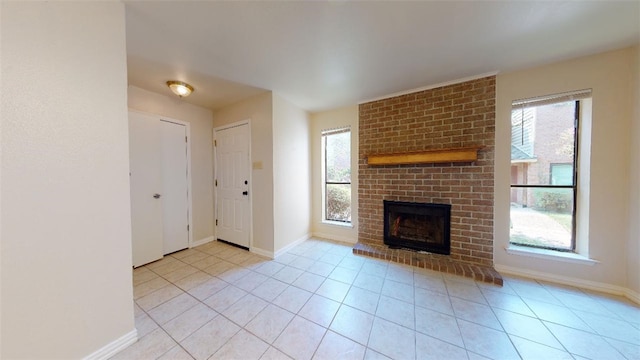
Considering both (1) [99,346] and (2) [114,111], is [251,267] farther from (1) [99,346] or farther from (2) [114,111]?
(2) [114,111]

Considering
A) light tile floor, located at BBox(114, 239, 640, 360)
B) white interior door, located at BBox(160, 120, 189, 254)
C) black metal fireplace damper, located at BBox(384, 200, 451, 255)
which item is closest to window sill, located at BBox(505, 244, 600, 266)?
light tile floor, located at BBox(114, 239, 640, 360)

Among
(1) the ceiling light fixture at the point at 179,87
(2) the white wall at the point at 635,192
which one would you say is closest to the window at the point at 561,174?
(2) the white wall at the point at 635,192

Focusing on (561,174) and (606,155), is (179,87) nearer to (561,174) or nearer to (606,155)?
(561,174)

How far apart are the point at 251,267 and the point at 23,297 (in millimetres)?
1756

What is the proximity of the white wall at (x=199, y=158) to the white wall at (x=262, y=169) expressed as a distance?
820mm

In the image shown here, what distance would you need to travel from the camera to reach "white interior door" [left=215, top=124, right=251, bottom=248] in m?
3.12

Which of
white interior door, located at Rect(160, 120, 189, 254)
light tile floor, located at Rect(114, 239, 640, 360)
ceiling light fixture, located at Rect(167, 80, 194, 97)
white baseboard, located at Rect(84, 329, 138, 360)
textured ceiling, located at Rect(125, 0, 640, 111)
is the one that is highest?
→ textured ceiling, located at Rect(125, 0, 640, 111)

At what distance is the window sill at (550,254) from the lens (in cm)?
205

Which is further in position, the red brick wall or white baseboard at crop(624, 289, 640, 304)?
the red brick wall

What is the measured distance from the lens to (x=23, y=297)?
106 cm

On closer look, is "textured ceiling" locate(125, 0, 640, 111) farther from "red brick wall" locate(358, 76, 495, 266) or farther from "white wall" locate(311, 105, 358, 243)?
"white wall" locate(311, 105, 358, 243)

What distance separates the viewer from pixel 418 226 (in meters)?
2.84

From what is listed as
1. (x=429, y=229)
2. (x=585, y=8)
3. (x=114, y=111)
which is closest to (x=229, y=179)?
(x=114, y=111)

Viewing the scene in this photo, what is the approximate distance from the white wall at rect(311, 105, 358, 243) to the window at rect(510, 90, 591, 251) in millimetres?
2004
